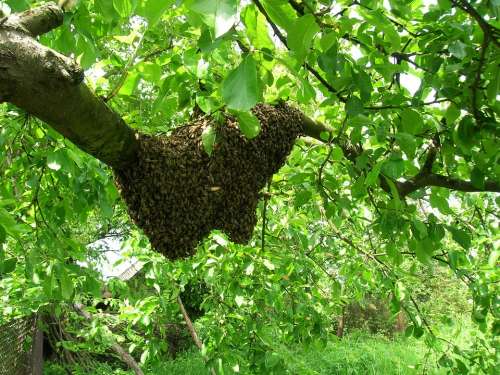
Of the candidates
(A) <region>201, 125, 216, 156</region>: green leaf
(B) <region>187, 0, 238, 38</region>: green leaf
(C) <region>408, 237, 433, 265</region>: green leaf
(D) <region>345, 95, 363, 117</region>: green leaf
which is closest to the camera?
(B) <region>187, 0, 238, 38</region>: green leaf

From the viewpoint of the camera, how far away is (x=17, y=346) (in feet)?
16.1

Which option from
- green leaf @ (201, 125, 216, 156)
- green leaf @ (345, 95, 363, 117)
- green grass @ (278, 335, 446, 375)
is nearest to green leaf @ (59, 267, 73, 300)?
green leaf @ (201, 125, 216, 156)

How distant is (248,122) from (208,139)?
28 cm

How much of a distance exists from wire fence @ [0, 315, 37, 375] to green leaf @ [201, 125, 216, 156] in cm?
367

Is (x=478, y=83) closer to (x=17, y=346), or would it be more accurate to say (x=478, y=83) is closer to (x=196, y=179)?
(x=196, y=179)

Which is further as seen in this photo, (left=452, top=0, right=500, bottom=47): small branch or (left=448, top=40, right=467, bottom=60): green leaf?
(left=448, top=40, right=467, bottom=60): green leaf

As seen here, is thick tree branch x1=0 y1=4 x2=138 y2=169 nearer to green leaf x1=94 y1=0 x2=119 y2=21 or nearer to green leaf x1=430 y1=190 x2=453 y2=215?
green leaf x1=94 y1=0 x2=119 y2=21

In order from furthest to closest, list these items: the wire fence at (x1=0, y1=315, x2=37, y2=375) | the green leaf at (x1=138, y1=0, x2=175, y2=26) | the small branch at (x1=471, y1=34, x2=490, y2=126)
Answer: the wire fence at (x1=0, y1=315, x2=37, y2=375) < the small branch at (x1=471, y1=34, x2=490, y2=126) < the green leaf at (x1=138, y1=0, x2=175, y2=26)

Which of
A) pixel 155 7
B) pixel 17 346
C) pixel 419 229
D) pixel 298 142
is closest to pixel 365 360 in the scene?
pixel 17 346

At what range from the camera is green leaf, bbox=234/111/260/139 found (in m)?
1.51

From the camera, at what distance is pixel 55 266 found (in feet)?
6.97

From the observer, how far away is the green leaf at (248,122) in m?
1.51

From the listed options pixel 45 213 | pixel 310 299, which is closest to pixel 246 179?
pixel 45 213

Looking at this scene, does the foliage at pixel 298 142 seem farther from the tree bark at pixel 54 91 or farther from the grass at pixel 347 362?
the grass at pixel 347 362
